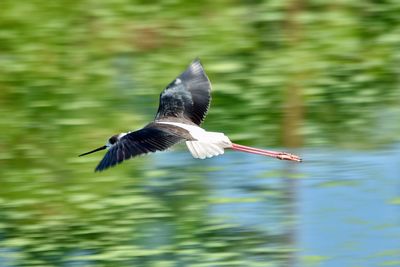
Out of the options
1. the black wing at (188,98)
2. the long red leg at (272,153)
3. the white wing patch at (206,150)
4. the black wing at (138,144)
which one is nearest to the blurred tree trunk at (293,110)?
the long red leg at (272,153)

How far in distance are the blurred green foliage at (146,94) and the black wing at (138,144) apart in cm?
82

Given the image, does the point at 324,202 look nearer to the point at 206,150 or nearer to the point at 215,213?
the point at 215,213

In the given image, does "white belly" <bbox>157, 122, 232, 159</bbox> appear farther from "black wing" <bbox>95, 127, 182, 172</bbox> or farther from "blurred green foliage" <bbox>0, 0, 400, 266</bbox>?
"blurred green foliage" <bbox>0, 0, 400, 266</bbox>

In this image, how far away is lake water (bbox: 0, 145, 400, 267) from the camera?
5.46m

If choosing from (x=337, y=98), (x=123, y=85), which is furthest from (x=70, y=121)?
(x=337, y=98)

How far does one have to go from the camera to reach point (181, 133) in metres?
5.08

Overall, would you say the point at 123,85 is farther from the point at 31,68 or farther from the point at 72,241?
the point at 72,241

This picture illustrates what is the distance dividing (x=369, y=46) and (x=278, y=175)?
1322 millimetres

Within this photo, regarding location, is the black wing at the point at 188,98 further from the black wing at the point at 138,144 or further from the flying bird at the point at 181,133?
the black wing at the point at 138,144

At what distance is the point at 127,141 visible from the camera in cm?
490

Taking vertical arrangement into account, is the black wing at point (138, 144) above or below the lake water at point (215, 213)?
above

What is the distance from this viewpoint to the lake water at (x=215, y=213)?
5.46 metres

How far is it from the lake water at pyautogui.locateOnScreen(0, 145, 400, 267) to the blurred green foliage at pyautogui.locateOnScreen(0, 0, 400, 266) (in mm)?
11

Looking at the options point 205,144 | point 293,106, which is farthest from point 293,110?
point 205,144
